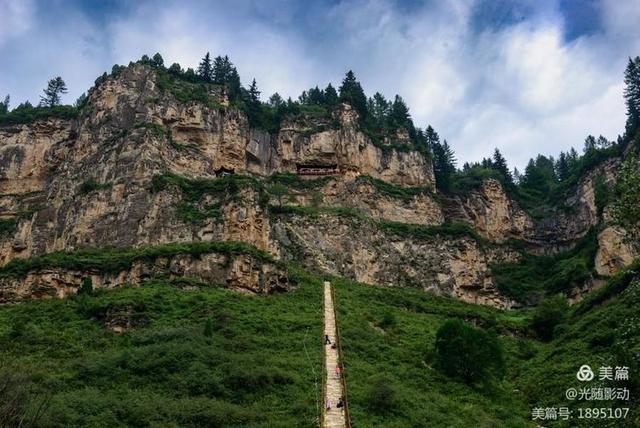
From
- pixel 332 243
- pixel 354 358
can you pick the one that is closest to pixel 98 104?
pixel 332 243

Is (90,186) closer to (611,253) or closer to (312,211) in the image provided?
(312,211)

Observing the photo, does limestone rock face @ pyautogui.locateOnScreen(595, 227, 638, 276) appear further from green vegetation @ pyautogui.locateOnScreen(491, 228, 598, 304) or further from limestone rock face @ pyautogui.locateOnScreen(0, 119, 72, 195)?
limestone rock face @ pyautogui.locateOnScreen(0, 119, 72, 195)

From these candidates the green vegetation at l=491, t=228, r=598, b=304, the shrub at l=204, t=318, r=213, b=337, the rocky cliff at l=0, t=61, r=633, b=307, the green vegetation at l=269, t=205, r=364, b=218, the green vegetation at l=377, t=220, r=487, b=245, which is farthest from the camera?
the green vegetation at l=377, t=220, r=487, b=245

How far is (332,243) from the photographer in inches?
2840

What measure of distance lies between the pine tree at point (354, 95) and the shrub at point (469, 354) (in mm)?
61208

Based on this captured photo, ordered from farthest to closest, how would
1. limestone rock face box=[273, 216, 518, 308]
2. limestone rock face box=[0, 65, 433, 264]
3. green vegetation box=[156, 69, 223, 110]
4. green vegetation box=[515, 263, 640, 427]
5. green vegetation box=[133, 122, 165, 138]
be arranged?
green vegetation box=[156, 69, 223, 110]
green vegetation box=[133, 122, 165, 138]
limestone rock face box=[273, 216, 518, 308]
limestone rock face box=[0, 65, 433, 264]
green vegetation box=[515, 263, 640, 427]

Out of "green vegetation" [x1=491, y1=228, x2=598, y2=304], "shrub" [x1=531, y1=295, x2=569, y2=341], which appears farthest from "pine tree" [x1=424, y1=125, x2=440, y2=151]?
"shrub" [x1=531, y1=295, x2=569, y2=341]

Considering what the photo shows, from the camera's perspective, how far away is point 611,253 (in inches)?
2694

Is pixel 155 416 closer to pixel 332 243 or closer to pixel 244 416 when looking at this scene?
pixel 244 416

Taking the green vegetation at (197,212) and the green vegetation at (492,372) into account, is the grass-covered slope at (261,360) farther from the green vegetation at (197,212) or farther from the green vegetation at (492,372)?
the green vegetation at (197,212)

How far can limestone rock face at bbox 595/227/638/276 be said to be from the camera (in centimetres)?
6750

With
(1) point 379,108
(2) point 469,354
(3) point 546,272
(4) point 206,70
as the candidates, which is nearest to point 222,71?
(4) point 206,70

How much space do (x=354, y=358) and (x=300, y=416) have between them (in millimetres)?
11992

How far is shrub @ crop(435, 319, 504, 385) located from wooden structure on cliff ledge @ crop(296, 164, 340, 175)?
5138 cm
